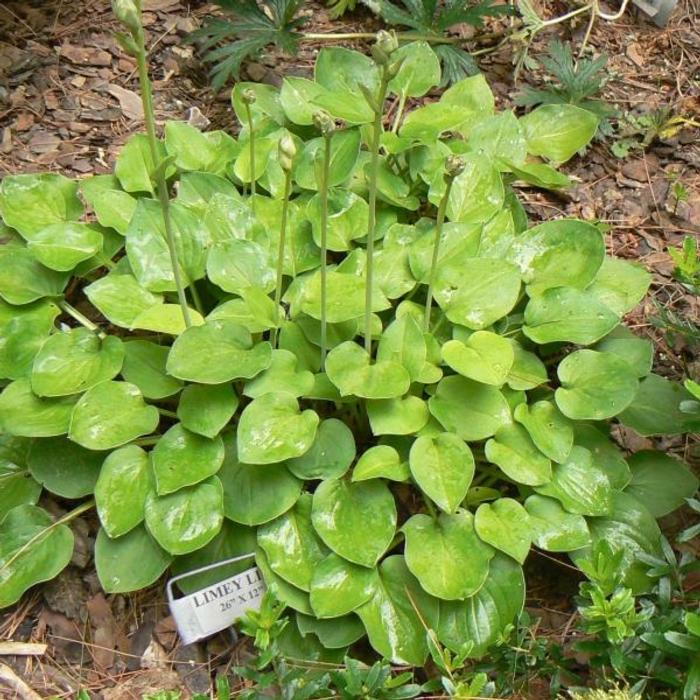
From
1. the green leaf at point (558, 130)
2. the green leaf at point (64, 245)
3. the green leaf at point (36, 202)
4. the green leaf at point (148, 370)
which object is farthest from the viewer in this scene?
the green leaf at point (558, 130)

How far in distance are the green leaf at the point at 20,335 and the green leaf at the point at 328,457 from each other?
0.72 metres

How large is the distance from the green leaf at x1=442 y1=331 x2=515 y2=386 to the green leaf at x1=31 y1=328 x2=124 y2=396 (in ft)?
2.60

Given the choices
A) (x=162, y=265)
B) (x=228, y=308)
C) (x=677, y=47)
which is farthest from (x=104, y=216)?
(x=677, y=47)

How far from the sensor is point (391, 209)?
221 centimetres

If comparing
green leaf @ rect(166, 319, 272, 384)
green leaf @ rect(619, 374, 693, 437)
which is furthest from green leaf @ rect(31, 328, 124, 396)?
green leaf @ rect(619, 374, 693, 437)

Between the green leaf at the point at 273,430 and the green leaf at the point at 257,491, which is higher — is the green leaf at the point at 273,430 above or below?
above

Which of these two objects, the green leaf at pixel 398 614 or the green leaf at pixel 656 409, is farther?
the green leaf at pixel 656 409

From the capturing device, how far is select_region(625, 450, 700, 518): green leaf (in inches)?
71.6

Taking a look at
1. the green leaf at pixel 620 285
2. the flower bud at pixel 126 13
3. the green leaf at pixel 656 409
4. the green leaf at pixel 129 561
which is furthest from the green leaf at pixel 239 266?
the green leaf at pixel 656 409

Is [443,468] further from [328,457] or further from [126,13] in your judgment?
[126,13]

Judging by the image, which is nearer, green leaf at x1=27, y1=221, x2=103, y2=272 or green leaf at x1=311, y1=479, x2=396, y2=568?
green leaf at x1=311, y1=479, x2=396, y2=568

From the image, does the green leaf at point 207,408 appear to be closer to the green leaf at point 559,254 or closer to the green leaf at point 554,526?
the green leaf at point 554,526

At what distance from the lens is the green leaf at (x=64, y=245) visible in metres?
1.95

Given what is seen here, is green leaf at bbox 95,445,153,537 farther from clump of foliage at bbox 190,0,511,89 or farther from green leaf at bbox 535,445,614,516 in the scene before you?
clump of foliage at bbox 190,0,511,89
